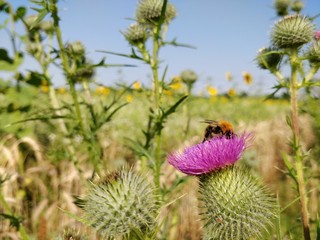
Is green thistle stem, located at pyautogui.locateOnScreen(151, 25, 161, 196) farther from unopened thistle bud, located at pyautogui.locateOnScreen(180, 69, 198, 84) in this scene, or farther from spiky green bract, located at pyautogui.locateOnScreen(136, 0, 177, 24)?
unopened thistle bud, located at pyautogui.locateOnScreen(180, 69, 198, 84)

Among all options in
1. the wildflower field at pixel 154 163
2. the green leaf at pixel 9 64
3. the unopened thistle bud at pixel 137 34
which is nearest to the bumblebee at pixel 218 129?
the wildflower field at pixel 154 163

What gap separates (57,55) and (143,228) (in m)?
1.92

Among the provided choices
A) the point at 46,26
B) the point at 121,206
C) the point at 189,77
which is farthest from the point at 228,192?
the point at 189,77

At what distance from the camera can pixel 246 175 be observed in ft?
8.94

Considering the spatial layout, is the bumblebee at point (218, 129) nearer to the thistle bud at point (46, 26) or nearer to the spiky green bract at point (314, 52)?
the spiky green bract at point (314, 52)

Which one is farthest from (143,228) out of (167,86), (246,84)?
(246,84)

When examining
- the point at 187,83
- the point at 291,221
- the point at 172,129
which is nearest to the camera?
the point at 291,221

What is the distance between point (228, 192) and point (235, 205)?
3.7 inches

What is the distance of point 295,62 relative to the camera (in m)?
3.13

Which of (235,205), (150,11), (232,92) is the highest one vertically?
(232,92)

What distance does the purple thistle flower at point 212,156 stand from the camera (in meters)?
2.56

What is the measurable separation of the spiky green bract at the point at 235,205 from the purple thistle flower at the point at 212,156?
11 cm

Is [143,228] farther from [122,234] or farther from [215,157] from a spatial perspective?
[215,157]

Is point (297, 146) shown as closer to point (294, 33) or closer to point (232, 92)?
point (294, 33)
